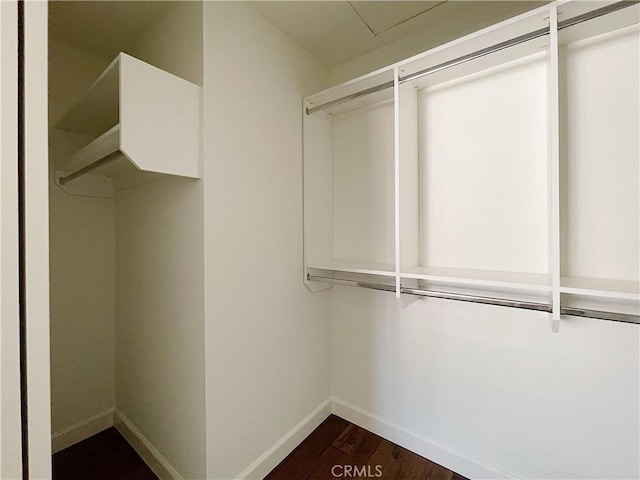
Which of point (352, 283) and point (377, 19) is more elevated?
point (377, 19)

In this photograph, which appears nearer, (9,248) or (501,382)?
(9,248)

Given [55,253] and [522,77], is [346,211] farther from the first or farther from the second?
[55,253]

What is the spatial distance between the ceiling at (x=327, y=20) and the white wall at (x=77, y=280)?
229 millimetres

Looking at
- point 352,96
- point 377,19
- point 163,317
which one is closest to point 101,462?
point 163,317

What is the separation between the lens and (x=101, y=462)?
178cm

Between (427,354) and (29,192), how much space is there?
74.0 inches

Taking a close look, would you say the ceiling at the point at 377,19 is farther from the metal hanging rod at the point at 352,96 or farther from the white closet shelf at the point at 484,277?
the white closet shelf at the point at 484,277

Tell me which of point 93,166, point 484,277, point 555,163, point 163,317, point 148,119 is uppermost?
point 148,119

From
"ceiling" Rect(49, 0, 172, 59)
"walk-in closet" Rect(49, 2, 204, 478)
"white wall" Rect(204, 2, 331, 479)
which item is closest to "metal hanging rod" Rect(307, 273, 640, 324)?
"white wall" Rect(204, 2, 331, 479)

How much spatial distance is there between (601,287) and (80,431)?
295cm

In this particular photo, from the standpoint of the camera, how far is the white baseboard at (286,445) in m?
1.64

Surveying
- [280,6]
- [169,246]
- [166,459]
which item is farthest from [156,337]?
[280,6]

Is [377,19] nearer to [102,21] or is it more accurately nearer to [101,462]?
[102,21]

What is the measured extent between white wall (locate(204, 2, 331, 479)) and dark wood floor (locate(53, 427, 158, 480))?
66 cm
